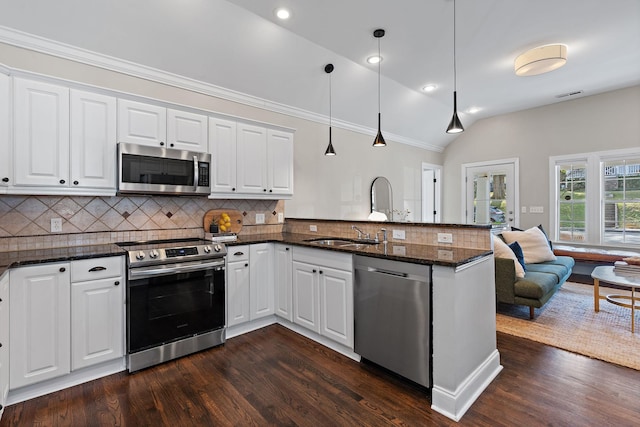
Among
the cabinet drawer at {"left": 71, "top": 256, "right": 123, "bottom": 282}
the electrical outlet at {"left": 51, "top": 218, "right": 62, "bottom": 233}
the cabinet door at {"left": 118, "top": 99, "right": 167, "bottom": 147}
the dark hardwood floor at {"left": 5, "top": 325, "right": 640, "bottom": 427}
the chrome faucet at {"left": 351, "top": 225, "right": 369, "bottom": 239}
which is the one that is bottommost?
the dark hardwood floor at {"left": 5, "top": 325, "right": 640, "bottom": 427}

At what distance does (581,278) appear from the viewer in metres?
5.12

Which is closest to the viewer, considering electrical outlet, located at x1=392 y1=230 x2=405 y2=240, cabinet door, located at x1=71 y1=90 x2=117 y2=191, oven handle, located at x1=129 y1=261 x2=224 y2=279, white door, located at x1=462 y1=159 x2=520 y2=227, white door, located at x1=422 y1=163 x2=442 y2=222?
oven handle, located at x1=129 y1=261 x2=224 y2=279

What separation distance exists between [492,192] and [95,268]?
690 centimetres

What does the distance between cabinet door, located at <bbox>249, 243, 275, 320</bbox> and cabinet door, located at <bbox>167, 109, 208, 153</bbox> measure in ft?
3.87

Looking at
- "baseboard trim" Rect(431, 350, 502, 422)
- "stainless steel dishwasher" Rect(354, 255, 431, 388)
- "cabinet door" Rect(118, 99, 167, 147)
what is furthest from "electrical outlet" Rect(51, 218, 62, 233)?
"baseboard trim" Rect(431, 350, 502, 422)

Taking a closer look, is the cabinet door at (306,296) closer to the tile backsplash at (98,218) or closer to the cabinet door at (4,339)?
the tile backsplash at (98,218)

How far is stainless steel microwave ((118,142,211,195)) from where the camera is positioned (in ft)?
8.63

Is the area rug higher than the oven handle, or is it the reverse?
the oven handle

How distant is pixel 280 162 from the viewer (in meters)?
3.80

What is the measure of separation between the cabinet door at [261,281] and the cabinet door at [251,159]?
0.73 metres

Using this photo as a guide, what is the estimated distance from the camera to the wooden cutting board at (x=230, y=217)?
352 centimetres

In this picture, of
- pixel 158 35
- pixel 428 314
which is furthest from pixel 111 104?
pixel 428 314

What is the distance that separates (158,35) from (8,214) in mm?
1965

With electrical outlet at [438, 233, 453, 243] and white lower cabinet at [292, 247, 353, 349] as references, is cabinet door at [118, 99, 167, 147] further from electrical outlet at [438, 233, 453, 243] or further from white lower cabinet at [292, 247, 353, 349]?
electrical outlet at [438, 233, 453, 243]
